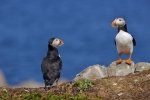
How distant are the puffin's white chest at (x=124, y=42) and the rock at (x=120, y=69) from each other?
0.80m

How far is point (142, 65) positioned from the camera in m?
17.0

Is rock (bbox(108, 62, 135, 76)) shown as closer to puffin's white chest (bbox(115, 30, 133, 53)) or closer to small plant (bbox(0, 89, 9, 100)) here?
puffin's white chest (bbox(115, 30, 133, 53))

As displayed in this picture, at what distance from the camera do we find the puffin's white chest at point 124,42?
17.9 m

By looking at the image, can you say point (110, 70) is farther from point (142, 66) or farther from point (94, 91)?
point (94, 91)

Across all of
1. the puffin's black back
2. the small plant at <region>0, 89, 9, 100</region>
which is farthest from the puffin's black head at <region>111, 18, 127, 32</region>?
the small plant at <region>0, 89, 9, 100</region>

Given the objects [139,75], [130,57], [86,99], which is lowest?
[86,99]

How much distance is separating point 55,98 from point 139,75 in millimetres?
2795

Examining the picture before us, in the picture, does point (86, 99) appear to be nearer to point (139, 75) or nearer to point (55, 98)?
point (55, 98)

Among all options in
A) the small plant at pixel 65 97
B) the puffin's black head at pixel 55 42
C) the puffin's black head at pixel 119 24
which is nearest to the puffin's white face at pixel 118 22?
the puffin's black head at pixel 119 24

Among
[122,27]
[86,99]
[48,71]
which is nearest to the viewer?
[86,99]

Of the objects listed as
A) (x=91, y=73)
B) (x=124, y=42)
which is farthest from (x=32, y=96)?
(x=124, y=42)

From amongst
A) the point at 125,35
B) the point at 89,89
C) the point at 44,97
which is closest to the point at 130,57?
the point at 125,35

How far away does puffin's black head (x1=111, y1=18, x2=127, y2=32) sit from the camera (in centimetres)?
1839

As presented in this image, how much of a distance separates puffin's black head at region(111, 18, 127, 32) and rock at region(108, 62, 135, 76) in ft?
5.07
